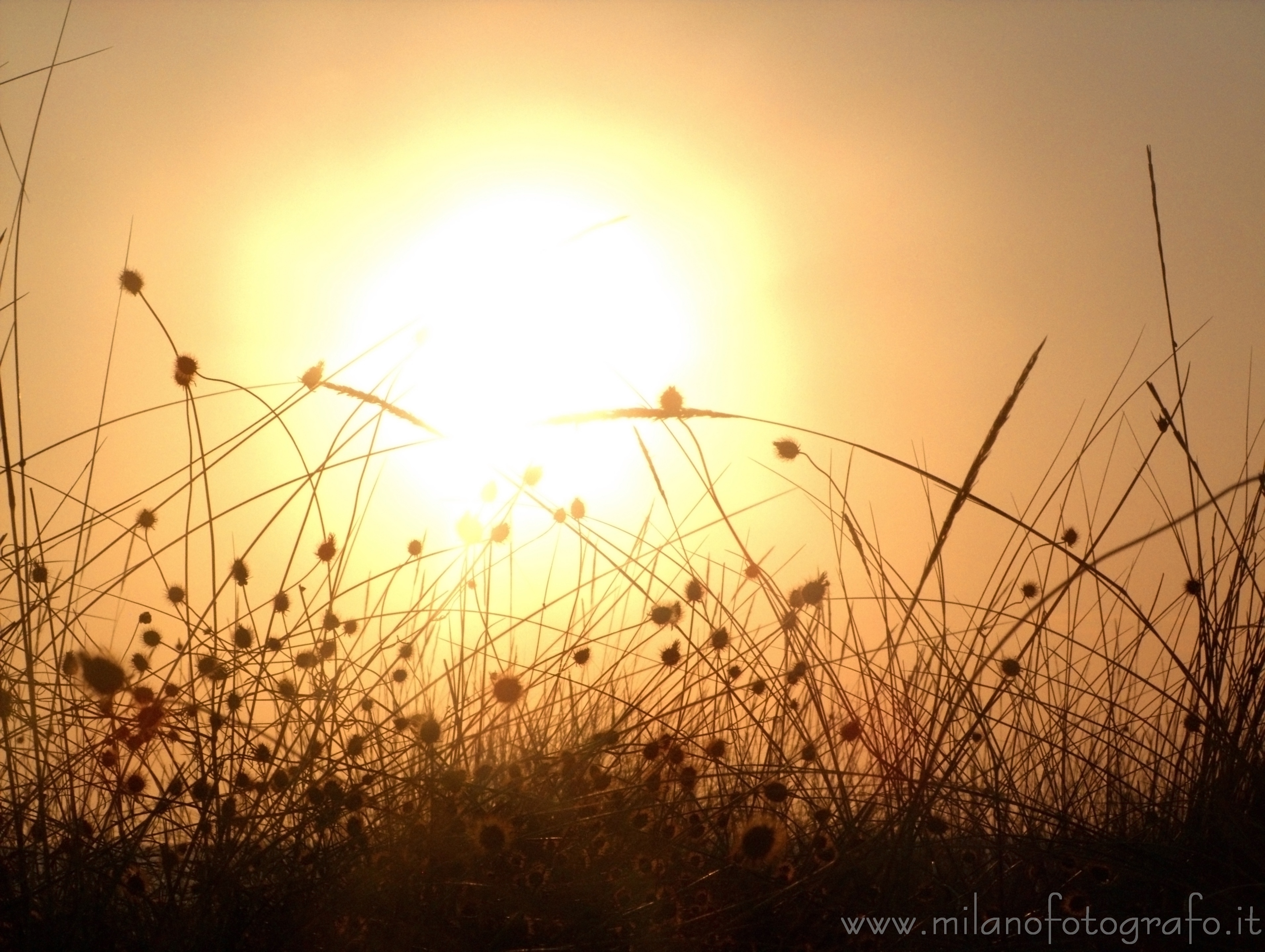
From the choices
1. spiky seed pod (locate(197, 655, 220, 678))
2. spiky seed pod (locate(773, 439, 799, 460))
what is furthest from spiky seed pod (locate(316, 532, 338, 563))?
spiky seed pod (locate(773, 439, 799, 460))

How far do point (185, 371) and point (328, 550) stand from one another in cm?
63

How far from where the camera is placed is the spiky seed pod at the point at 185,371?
75.9 inches

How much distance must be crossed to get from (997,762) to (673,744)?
22.7 inches

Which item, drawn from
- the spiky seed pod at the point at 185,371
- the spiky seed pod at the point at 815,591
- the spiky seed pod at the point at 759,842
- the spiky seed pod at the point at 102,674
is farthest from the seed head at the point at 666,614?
the spiky seed pod at the point at 102,674

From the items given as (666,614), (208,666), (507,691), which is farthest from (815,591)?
(208,666)

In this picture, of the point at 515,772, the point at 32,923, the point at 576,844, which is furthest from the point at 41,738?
the point at 515,772

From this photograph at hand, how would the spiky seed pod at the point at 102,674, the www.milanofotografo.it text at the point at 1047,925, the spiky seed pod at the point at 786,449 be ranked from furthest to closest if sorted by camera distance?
the spiky seed pod at the point at 786,449
the www.milanofotografo.it text at the point at 1047,925
the spiky seed pod at the point at 102,674

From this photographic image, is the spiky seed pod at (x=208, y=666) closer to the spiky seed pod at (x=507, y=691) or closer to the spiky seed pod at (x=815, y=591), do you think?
the spiky seed pod at (x=507, y=691)

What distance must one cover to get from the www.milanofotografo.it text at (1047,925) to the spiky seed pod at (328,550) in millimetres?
1360

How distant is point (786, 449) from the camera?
1.75 m

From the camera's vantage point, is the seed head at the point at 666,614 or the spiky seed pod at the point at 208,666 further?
the seed head at the point at 666,614

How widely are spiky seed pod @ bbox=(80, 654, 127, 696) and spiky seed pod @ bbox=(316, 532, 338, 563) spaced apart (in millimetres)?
1233

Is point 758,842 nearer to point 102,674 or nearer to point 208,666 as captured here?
point 102,674

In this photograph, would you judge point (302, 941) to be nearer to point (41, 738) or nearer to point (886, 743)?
point (41, 738)
